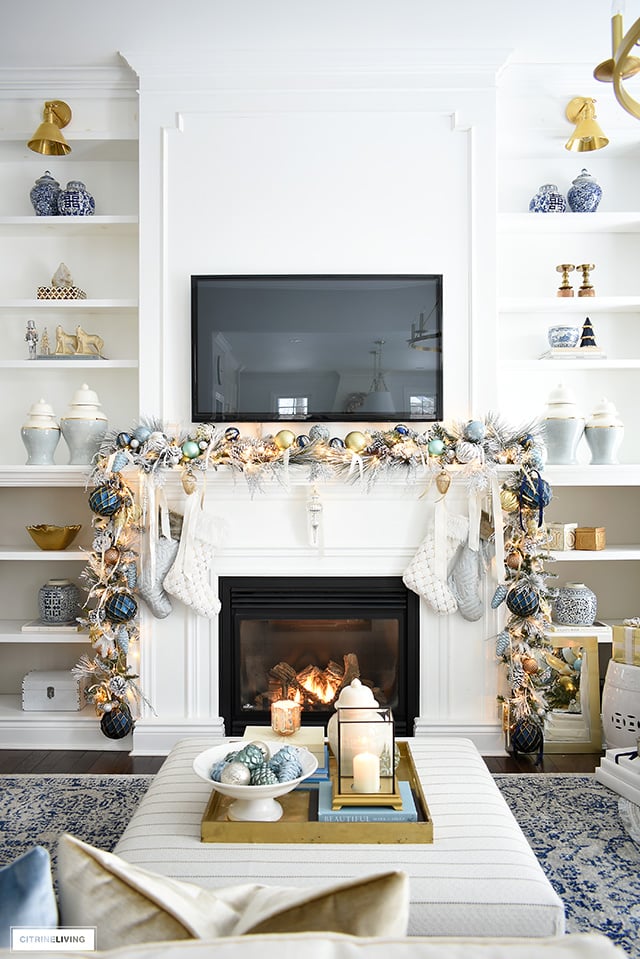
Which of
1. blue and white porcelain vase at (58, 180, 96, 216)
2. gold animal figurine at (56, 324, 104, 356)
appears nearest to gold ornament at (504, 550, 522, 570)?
gold animal figurine at (56, 324, 104, 356)

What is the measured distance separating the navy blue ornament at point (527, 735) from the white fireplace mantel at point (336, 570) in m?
0.12

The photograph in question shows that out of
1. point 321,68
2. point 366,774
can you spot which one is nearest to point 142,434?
point 321,68

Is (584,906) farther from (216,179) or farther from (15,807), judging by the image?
(216,179)

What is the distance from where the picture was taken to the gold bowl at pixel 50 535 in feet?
11.4

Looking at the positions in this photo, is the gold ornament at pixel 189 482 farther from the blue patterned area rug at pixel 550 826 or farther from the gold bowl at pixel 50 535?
the blue patterned area rug at pixel 550 826

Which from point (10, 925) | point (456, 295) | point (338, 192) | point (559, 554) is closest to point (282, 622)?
point (559, 554)

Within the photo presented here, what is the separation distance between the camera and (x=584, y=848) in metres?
2.41

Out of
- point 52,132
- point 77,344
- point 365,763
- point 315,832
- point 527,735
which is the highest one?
point 52,132

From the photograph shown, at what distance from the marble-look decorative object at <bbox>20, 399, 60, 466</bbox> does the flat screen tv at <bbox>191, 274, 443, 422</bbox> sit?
2.24ft

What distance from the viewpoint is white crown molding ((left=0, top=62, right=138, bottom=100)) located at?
3.40m

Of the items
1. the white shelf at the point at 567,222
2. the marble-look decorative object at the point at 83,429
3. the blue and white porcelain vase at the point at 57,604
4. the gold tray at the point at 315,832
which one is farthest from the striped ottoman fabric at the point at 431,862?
the white shelf at the point at 567,222

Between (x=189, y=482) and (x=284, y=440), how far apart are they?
45cm

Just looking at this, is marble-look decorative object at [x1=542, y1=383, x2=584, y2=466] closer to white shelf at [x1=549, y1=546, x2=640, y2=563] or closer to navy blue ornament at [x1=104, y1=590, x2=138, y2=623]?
white shelf at [x1=549, y1=546, x2=640, y2=563]

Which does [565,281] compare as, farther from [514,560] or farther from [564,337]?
[514,560]
